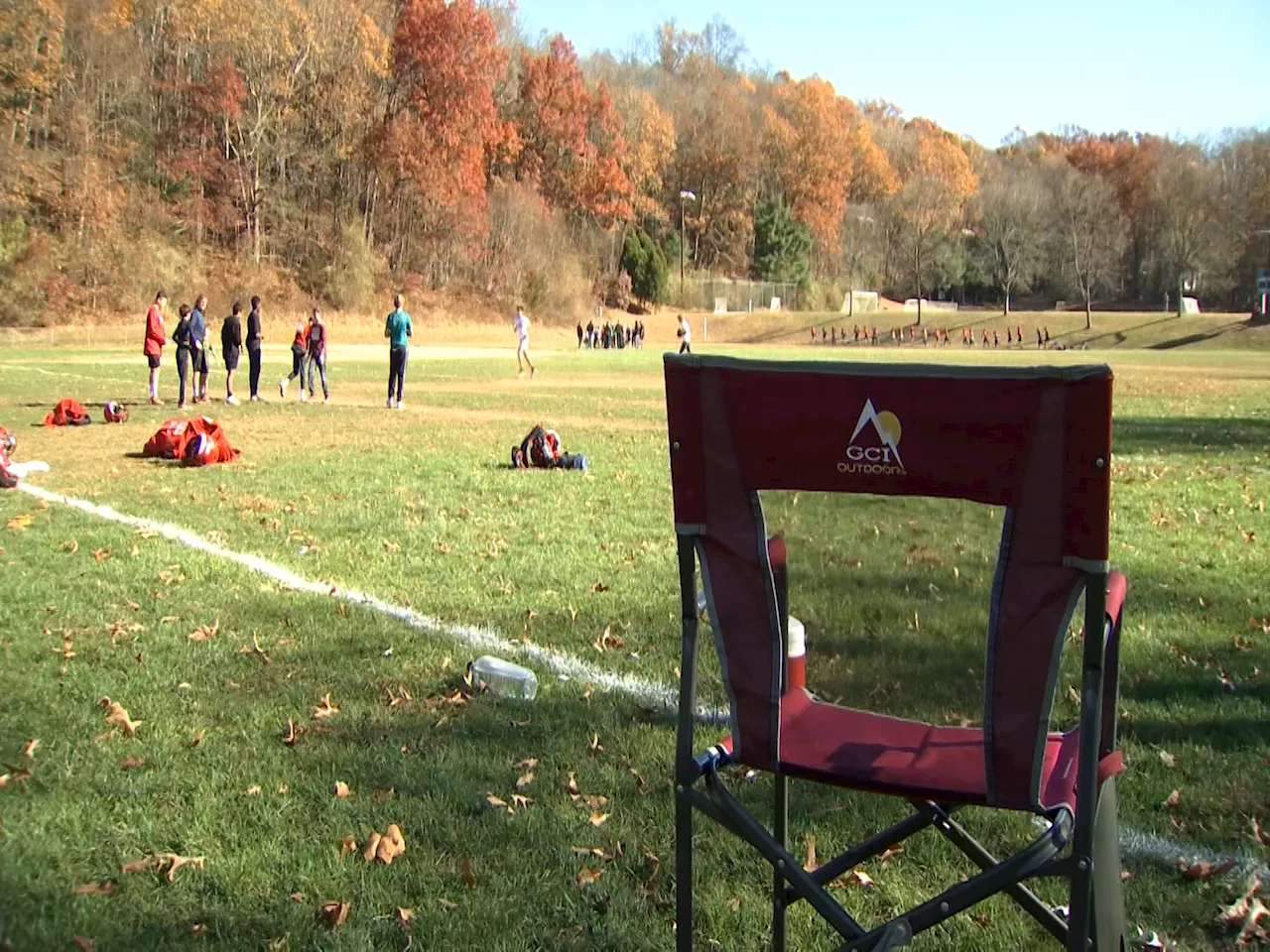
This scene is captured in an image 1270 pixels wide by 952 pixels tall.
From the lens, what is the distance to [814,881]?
7.59 ft

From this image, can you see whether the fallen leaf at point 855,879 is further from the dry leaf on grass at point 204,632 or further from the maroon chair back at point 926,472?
the dry leaf on grass at point 204,632

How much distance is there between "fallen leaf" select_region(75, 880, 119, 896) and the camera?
10.9 ft

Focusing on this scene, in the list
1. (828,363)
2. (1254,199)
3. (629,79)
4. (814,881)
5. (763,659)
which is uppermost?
(629,79)

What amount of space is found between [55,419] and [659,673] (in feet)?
47.0

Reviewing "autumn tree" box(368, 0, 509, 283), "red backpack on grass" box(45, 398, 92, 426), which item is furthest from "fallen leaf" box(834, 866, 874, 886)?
"autumn tree" box(368, 0, 509, 283)

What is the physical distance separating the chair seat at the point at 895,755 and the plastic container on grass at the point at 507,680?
2.52 m

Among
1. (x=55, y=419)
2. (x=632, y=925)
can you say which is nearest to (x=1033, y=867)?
(x=632, y=925)

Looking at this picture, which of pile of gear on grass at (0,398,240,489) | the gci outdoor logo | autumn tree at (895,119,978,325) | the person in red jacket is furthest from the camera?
autumn tree at (895,119,978,325)

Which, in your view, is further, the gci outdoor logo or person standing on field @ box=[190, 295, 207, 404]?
person standing on field @ box=[190, 295, 207, 404]

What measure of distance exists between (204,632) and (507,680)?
1.93m

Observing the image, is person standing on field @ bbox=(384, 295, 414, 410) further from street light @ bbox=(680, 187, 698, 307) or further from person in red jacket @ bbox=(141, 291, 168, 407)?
street light @ bbox=(680, 187, 698, 307)

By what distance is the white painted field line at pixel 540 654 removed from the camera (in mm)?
3504

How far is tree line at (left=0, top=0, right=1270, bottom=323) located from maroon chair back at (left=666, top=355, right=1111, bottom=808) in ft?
188

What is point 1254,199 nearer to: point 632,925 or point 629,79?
point 629,79
